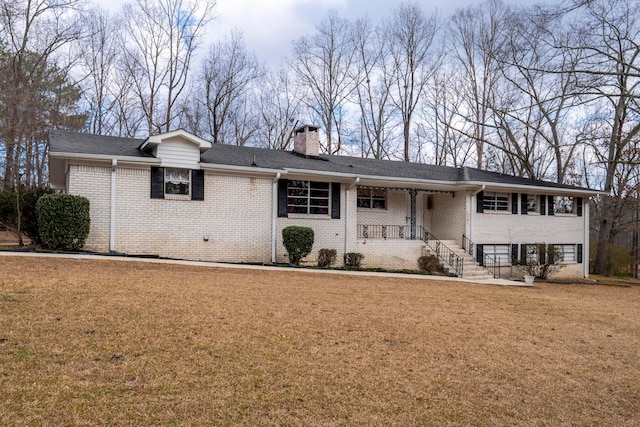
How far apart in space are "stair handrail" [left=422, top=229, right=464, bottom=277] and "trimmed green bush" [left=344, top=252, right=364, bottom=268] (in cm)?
331

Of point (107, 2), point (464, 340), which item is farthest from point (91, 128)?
point (464, 340)

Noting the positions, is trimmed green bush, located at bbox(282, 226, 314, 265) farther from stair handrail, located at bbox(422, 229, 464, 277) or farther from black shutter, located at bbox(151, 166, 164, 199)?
stair handrail, located at bbox(422, 229, 464, 277)

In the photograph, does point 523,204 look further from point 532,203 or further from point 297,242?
point 297,242

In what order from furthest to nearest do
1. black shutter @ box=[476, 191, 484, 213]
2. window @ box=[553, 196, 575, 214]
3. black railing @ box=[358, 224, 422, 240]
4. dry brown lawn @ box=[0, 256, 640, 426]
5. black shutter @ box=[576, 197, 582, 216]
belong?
black shutter @ box=[576, 197, 582, 216] < window @ box=[553, 196, 575, 214] < black shutter @ box=[476, 191, 484, 213] < black railing @ box=[358, 224, 422, 240] < dry brown lawn @ box=[0, 256, 640, 426]

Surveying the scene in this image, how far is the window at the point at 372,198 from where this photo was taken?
17.8 metres

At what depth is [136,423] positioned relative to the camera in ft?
10.8

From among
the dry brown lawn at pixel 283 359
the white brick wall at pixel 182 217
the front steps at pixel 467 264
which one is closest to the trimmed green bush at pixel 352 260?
the white brick wall at pixel 182 217

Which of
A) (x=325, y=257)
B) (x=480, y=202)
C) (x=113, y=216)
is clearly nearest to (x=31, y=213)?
(x=113, y=216)

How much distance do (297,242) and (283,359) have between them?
30.9 ft

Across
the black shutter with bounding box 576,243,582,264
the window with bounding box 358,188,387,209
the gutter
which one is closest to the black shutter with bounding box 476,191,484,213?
the window with bounding box 358,188,387,209

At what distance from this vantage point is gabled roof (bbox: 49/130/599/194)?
1317cm

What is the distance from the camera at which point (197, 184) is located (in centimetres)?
1382

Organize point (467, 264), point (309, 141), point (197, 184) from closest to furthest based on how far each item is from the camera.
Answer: point (197, 184) < point (467, 264) < point (309, 141)

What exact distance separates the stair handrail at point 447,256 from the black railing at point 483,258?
3.02ft
